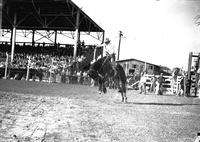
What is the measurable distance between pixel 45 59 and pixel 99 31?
886cm

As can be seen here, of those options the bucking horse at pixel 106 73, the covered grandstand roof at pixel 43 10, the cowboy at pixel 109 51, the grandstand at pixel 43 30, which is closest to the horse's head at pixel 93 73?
the bucking horse at pixel 106 73

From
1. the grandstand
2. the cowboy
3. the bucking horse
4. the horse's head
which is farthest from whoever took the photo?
the grandstand

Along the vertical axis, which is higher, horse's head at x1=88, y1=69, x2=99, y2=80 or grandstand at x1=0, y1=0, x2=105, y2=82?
grandstand at x1=0, y1=0, x2=105, y2=82

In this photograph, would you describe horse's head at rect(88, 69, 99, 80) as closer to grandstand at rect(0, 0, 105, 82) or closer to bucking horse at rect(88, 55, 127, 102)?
bucking horse at rect(88, 55, 127, 102)

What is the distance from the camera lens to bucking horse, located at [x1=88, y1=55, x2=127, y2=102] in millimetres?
8945

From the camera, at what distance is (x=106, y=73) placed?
359 inches

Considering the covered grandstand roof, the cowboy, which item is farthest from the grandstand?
the cowboy

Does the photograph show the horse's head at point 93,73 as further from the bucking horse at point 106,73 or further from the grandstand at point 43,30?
the grandstand at point 43,30

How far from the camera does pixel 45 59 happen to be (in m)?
26.6

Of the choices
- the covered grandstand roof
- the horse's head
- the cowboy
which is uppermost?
the covered grandstand roof

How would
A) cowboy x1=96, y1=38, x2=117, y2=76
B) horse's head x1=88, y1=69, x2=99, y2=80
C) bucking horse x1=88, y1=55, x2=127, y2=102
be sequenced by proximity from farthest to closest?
horse's head x1=88, y1=69, x2=99, y2=80 < bucking horse x1=88, y1=55, x2=127, y2=102 < cowboy x1=96, y1=38, x2=117, y2=76

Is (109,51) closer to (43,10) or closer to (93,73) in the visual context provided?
(93,73)

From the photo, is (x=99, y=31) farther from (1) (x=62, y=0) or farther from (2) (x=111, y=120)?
(2) (x=111, y=120)

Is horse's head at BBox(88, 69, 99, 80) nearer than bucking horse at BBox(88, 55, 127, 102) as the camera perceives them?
No
